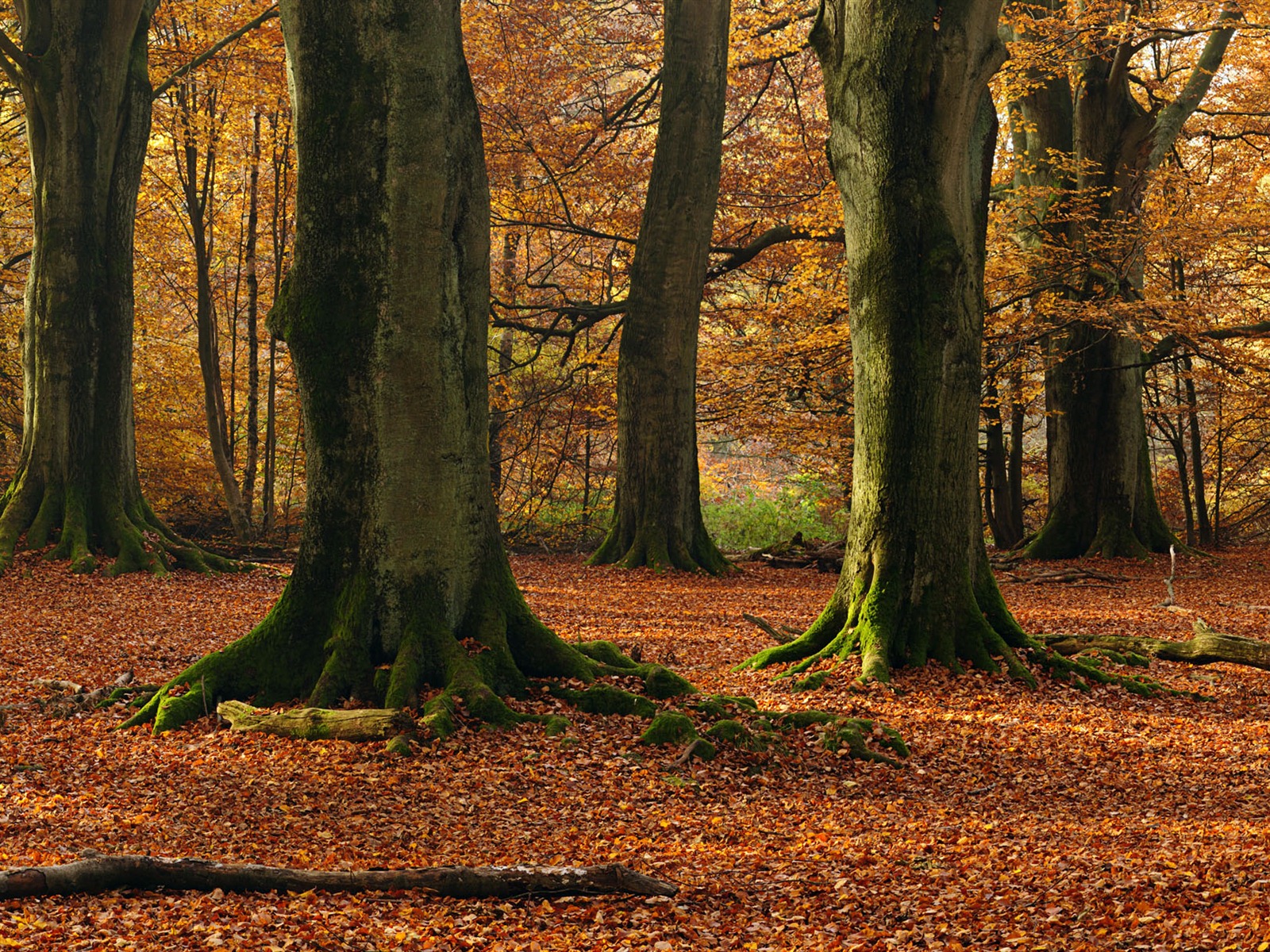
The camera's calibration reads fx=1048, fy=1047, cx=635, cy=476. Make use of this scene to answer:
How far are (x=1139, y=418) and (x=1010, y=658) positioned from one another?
9455mm

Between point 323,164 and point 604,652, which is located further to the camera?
point 604,652

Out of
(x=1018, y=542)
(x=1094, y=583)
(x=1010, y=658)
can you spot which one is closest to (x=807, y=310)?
(x=1018, y=542)

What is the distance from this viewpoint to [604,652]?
6.70 m

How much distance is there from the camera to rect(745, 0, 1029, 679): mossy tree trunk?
22.9ft

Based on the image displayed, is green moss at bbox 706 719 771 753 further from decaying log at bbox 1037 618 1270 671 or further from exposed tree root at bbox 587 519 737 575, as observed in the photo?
exposed tree root at bbox 587 519 737 575

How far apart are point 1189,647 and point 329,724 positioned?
6.28m

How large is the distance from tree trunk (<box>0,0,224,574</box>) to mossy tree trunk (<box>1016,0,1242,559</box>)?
11.7m

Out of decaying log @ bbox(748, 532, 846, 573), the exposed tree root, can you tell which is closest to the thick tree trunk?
decaying log @ bbox(748, 532, 846, 573)

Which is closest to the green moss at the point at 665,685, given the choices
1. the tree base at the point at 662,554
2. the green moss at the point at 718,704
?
the green moss at the point at 718,704

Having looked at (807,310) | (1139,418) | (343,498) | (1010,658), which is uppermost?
(807,310)

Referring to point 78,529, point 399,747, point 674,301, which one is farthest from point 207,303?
point 399,747

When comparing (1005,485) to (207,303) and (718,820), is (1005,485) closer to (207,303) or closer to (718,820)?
(207,303)

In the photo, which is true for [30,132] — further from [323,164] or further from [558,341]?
[558,341]

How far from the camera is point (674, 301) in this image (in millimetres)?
13742
